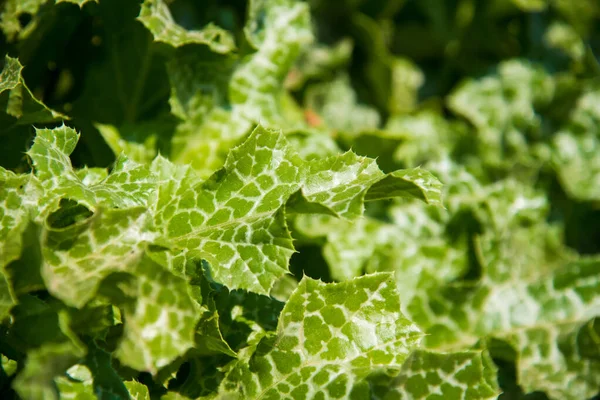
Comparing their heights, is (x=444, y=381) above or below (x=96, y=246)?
below

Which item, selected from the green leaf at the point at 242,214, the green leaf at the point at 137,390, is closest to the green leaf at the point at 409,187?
the green leaf at the point at 242,214

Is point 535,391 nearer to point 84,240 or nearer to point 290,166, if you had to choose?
point 290,166

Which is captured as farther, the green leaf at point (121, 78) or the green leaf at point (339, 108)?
the green leaf at point (339, 108)

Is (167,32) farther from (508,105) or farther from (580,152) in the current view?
(580,152)

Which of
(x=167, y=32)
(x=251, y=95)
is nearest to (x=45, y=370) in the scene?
(x=167, y=32)

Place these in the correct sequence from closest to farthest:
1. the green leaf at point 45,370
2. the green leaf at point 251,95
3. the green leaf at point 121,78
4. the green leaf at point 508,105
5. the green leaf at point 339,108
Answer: the green leaf at point 45,370, the green leaf at point 121,78, the green leaf at point 251,95, the green leaf at point 508,105, the green leaf at point 339,108

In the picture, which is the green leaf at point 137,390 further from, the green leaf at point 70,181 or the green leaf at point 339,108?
the green leaf at point 339,108

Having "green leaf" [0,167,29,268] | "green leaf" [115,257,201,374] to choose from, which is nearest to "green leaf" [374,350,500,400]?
"green leaf" [115,257,201,374]

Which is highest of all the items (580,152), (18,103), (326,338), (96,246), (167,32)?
(167,32)
